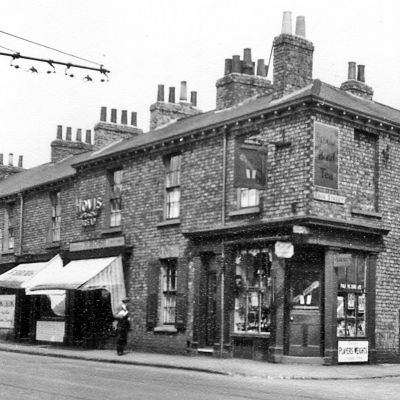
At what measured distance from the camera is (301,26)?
2214 cm

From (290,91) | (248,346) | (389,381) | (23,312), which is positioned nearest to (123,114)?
(23,312)

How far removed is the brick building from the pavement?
616 mm

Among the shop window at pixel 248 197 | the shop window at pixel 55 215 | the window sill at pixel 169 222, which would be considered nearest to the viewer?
the shop window at pixel 248 197

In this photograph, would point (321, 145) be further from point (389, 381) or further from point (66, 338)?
point (66, 338)

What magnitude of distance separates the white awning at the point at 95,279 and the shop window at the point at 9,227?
299 inches

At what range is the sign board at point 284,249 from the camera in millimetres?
19216

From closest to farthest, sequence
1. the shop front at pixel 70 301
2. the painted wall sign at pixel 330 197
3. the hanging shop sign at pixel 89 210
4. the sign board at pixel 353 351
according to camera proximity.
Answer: the painted wall sign at pixel 330 197 < the sign board at pixel 353 351 < the shop front at pixel 70 301 < the hanging shop sign at pixel 89 210

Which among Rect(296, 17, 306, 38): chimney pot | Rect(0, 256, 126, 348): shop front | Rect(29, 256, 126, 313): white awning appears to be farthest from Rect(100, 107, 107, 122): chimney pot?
Rect(296, 17, 306, 38): chimney pot

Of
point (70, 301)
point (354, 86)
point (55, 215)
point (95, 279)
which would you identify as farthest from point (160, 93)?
point (70, 301)

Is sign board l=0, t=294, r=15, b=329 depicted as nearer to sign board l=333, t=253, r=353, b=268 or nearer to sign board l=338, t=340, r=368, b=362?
sign board l=338, t=340, r=368, b=362

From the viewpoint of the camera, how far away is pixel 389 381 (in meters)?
16.8

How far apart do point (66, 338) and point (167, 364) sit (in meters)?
9.16

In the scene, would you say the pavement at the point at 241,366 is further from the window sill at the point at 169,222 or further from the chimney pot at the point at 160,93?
the chimney pot at the point at 160,93

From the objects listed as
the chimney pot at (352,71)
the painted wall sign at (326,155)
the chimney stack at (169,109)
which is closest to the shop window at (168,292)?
the painted wall sign at (326,155)
